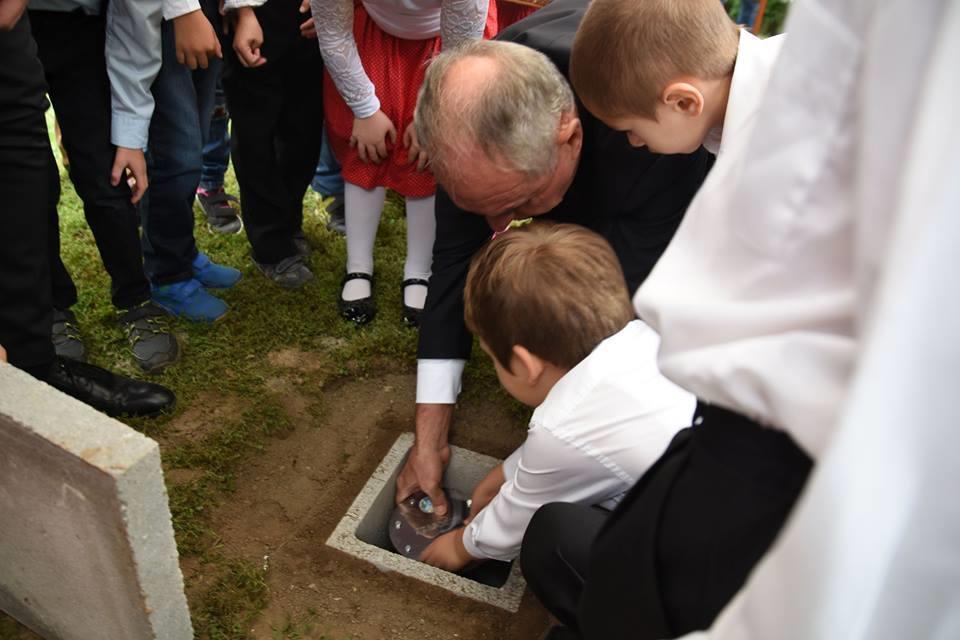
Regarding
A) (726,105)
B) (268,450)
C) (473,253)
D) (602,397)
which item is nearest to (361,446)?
(268,450)

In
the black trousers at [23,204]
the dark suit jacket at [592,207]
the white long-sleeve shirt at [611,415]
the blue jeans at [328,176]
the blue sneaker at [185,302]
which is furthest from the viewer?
the blue jeans at [328,176]

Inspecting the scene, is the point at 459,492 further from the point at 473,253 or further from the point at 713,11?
the point at 713,11

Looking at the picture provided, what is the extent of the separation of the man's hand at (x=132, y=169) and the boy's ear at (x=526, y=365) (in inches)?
52.4

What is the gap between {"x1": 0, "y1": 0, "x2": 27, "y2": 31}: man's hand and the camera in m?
1.71

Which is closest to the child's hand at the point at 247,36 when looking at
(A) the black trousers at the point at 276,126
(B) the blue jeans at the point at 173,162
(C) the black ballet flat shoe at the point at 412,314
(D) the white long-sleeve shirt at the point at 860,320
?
(A) the black trousers at the point at 276,126

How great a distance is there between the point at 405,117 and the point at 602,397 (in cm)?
145

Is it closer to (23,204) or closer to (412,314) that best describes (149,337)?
(23,204)

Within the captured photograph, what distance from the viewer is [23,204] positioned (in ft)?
6.30

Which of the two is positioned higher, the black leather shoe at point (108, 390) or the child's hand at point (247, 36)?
the child's hand at point (247, 36)

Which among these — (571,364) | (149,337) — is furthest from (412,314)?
(571,364)

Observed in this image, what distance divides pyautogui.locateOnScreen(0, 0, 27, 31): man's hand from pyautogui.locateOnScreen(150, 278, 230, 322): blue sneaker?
3.85 ft

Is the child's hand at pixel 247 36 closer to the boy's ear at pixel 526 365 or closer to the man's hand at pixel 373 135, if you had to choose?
the man's hand at pixel 373 135

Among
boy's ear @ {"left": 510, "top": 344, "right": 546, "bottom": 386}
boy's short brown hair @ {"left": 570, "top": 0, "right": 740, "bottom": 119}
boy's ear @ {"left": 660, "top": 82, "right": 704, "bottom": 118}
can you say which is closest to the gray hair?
boy's short brown hair @ {"left": 570, "top": 0, "right": 740, "bottom": 119}

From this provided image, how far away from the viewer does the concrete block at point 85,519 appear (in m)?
1.28
